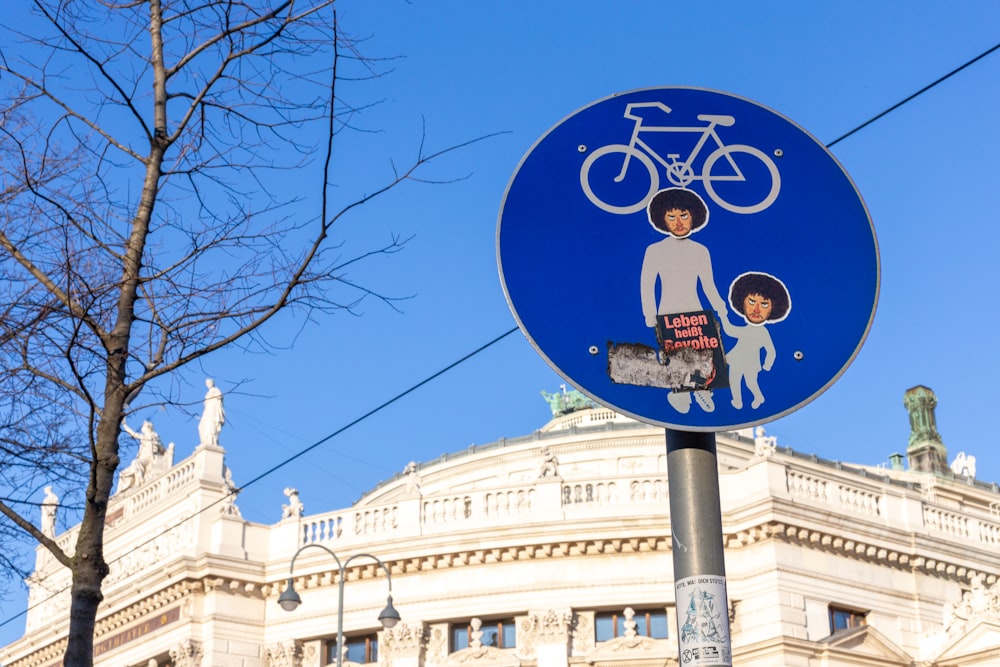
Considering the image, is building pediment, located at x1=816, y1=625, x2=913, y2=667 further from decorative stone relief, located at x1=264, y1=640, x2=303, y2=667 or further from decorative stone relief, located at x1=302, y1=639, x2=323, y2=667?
decorative stone relief, located at x1=264, y1=640, x2=303, y2=667

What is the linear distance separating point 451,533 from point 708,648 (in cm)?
2750

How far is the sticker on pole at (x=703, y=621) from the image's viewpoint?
5.57m

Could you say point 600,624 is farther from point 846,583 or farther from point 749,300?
point 749,300

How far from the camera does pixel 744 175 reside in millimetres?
6297

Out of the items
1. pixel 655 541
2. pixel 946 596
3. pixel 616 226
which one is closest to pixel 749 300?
pixel 616 226

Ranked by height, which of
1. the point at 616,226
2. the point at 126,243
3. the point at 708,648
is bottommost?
the point at 708,648

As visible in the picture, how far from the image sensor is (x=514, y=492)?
33.4 m

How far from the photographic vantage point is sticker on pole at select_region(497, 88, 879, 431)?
5.96m

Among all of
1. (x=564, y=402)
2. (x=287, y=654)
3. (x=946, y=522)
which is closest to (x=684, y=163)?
(x=287, y=654)

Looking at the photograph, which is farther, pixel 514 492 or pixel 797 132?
pixel 514 492

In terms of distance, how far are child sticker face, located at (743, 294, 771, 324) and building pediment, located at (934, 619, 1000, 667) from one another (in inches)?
1061

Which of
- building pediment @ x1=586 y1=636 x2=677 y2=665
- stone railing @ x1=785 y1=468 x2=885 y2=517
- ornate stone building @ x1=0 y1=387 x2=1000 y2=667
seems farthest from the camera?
stone railing @ x1=785 y1=468 x2=885 y2=517

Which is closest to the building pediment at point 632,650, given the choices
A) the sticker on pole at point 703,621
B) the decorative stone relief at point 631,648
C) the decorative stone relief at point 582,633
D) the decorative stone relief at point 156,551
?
the decorative stone relief at point 631,648

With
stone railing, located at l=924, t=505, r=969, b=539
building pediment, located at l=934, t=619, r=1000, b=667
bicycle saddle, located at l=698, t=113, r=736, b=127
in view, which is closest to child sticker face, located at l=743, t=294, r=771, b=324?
bicycle saddle, located at l=698, t=113, r=736, b=127
